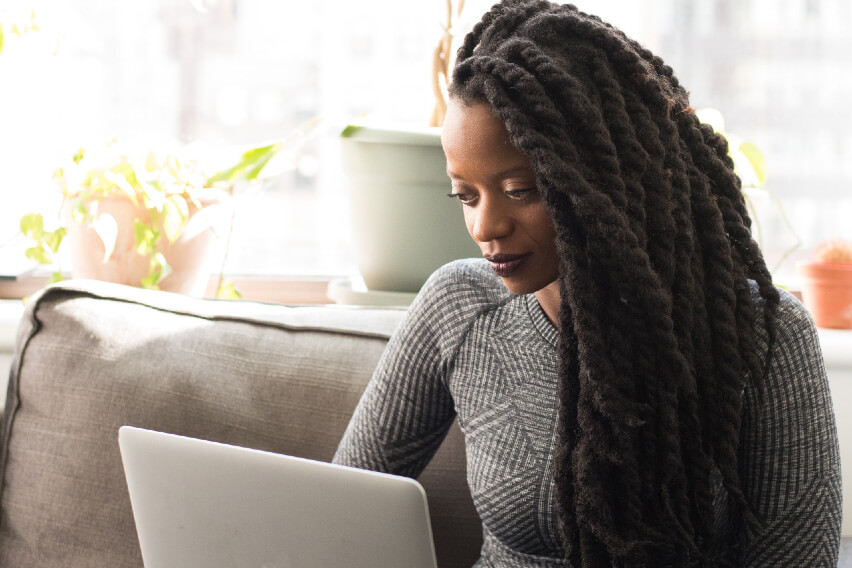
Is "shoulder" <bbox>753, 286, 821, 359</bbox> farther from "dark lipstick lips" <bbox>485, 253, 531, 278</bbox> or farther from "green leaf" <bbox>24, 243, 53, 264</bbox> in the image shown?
"green leaf" <bbox>24, 243, 53, 264</bbox>

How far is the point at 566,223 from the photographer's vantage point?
2.56 ft

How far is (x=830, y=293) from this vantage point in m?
1.37

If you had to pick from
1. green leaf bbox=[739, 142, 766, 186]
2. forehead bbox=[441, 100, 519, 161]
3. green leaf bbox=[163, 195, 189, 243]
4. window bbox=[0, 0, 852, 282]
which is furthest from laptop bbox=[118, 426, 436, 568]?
green leaf bbox=[739, 142, 766, 186]

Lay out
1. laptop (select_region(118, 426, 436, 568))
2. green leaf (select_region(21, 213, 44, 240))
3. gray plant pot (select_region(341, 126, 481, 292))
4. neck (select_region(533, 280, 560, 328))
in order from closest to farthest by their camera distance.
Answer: laptop (select_region(118, 426, 436, 568))
neck (select_region(533, 280, 560, 328))
gray plant pot (select_region(341, 126, 481, 292))
green leaf (select_region(21, 213, 44, 240))

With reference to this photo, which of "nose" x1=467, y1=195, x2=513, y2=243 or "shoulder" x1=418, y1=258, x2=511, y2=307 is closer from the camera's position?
"nose" x1=467, y1=195, x2=513, y2=243

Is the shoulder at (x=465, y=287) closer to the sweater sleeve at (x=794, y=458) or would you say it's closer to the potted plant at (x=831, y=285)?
the sweater sleeve at (x=794, y=458)

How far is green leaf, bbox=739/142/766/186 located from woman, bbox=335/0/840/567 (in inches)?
22.1

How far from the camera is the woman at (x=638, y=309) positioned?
77 centimetres

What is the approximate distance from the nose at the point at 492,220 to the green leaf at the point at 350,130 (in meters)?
0.53

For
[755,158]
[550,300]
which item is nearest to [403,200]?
[550,300]

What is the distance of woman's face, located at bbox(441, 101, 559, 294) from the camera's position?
2.64 feet

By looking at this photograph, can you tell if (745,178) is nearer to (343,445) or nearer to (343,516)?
(343,445)

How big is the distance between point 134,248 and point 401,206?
46 cm

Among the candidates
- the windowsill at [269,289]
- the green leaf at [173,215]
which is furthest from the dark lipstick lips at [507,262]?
the windowsill at [269,289]
